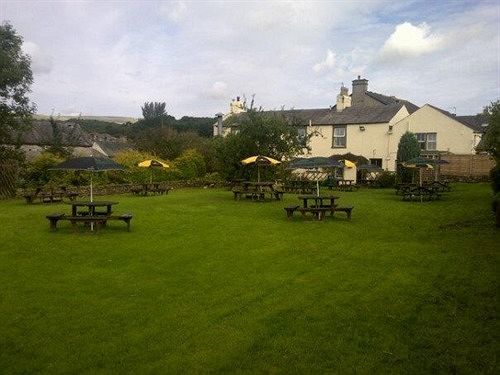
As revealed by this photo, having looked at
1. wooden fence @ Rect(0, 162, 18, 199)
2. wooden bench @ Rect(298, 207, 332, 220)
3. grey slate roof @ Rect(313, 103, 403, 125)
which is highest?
grey slate roof @ Rect(313, 103, 403, 125)

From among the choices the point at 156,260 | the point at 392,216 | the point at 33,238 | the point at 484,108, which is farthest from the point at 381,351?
the point at 484,108

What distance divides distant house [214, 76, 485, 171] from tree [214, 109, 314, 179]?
6.62 meters

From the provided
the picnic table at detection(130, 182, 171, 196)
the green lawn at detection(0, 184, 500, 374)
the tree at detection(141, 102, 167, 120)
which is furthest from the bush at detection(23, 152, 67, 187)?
the tree at detection(141, 102, 167, 120)

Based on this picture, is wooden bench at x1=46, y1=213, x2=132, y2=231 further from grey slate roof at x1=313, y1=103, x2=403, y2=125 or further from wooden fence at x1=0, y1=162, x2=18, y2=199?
grey slate roof at x1=313, y1=103, x2=403, y2=125

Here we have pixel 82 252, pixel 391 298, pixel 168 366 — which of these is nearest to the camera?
pixel 168 366

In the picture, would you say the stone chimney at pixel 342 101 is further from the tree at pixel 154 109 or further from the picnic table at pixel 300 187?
the tree at pixel 154 109

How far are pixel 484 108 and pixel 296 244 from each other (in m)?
18.6

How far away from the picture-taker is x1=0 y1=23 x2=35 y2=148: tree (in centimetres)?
2406

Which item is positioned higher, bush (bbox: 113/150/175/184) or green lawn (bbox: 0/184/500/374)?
bush (bbox: 113/150/175/184)

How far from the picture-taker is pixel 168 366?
517 centimetres

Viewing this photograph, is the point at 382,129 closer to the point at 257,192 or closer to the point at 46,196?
the point at 257,192

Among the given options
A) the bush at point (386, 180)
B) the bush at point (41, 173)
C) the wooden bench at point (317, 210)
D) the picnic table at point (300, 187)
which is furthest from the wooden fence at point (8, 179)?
the bush at point (386, 180)

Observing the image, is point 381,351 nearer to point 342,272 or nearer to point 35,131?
point 342,272

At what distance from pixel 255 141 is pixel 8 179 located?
48.0ft
